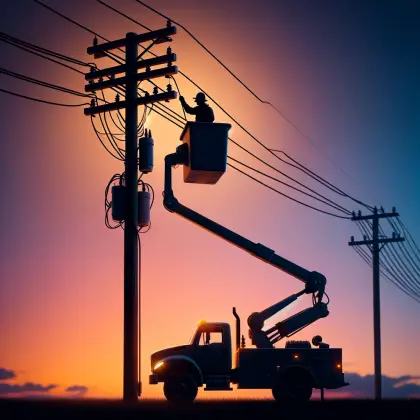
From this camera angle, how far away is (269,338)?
29828 mm

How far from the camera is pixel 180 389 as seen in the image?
27.3m

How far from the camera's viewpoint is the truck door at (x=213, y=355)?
92.0 ft

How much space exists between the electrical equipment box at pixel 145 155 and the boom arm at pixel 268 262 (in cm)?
56

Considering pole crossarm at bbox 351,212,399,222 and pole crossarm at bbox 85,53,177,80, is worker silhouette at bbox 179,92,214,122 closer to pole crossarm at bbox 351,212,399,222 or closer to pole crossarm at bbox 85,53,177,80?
pole crossarm at bbox 85,53,177,80

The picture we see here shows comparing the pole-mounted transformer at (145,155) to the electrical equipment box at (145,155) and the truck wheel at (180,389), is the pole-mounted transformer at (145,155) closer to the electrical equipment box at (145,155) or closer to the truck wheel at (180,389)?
the electrical equipment box at (145,155)

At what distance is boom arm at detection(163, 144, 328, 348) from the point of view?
29.7 m

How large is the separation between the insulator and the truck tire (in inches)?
268

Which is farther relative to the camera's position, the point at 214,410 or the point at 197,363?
the point at 197,363

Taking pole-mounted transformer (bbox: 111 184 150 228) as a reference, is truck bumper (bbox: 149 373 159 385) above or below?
below

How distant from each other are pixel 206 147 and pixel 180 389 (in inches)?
302

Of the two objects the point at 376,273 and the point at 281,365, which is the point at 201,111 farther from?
the point at 376,273

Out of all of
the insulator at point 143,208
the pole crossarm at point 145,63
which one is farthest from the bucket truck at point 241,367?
the pole crossarm at point 145,63

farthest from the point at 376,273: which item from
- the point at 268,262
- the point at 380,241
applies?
the point at 268,262

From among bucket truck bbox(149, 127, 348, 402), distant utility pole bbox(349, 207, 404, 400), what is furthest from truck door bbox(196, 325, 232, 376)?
distant utility pole bbox(349, 207, 404, 400)
